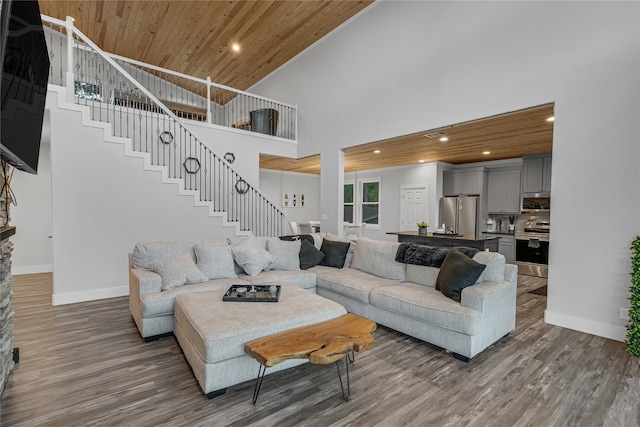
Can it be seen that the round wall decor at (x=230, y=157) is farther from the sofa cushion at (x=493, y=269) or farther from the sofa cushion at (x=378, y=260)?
the sofa cushion at (x=493, y=269)

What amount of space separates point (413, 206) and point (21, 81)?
7865 mm

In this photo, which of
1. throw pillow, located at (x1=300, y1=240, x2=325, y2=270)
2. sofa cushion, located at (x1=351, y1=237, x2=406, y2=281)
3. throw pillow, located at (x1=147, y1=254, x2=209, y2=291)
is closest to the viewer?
throw pillow, located at (x1=147, y1=254, x2=209, y2=291)

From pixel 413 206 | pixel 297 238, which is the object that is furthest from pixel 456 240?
pixel 413 206

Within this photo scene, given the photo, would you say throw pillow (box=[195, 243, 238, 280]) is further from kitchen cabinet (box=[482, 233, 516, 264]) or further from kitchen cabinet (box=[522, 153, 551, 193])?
kitchen cabinet (box=[522, 153, 551, 193])

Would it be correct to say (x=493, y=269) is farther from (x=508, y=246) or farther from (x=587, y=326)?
(x=508, y=246)

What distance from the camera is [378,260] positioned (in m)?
3.95

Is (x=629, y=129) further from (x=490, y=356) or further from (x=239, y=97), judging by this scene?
(x=239, y=97)

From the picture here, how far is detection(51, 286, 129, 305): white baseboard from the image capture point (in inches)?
161

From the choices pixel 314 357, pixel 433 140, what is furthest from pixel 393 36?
pixel 314 357

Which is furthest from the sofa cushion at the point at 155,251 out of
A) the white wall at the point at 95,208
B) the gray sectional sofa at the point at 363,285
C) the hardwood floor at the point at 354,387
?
the white wall at the point at 95,208

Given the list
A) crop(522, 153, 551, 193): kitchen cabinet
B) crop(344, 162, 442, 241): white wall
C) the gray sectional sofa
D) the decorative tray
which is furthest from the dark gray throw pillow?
crop(522, 153, 551, 193): kitchen cabinet

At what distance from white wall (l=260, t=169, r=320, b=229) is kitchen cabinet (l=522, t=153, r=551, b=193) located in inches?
251

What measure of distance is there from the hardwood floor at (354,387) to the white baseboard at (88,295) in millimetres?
938

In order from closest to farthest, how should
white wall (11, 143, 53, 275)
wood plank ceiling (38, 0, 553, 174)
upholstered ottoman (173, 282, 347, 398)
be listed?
upholstered ottoman (173, 282, 347, 398) < wood plank ceiling (38, 0, 553, 174) < white wall (11, 143, 53, 275)
